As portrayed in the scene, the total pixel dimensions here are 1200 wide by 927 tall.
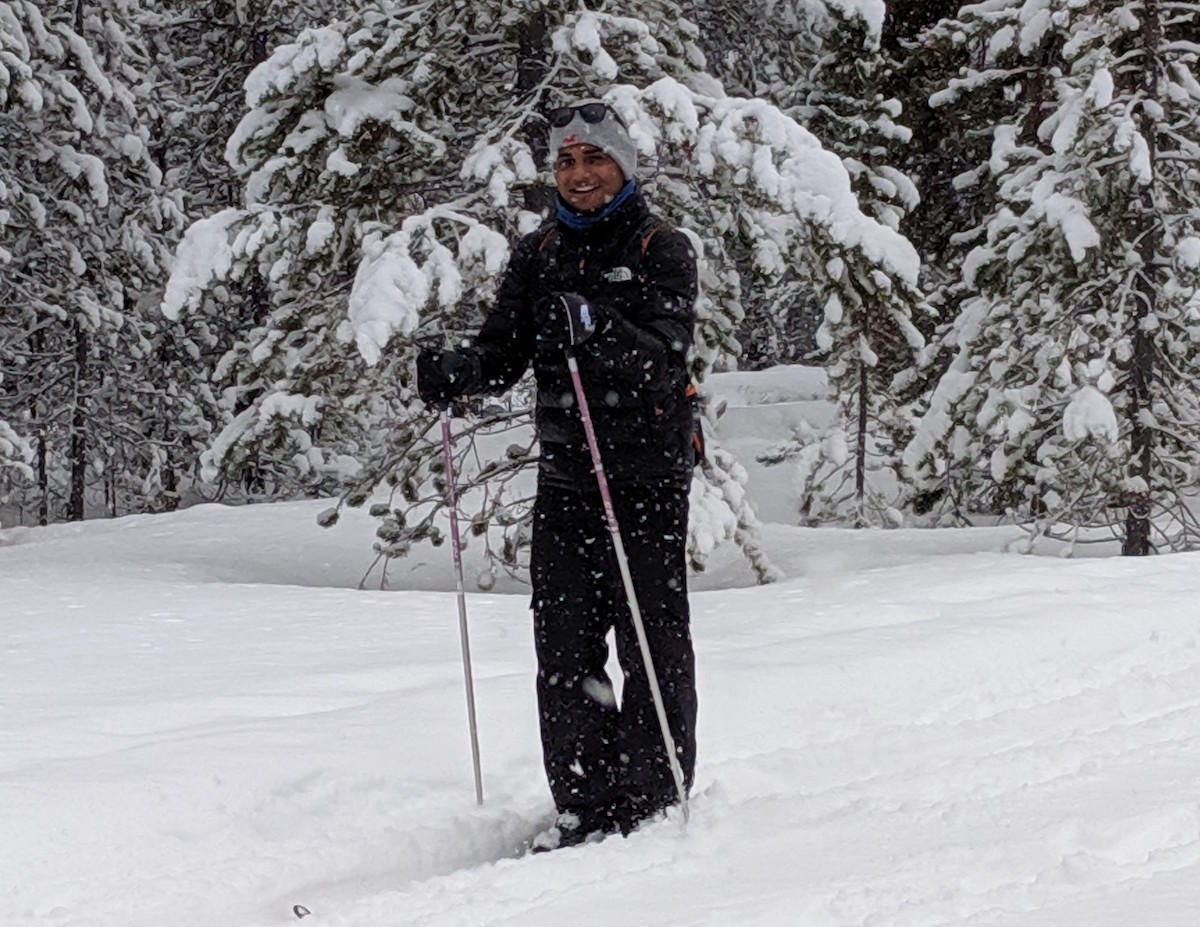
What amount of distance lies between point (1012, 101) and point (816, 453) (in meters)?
4.84

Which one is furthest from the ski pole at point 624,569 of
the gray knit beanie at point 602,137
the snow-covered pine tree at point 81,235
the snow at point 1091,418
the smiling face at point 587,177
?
the snow-covered pine tree at point 81,235

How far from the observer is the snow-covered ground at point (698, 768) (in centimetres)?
325

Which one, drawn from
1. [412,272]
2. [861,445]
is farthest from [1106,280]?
[861,445]

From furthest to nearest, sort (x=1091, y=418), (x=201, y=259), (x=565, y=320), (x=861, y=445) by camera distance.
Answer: (x=861, y=445) → (x=1091, y=418) → (x=201, y=259) → (x=565, y=320)

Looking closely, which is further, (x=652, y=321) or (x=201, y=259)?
(x=201, y=259)

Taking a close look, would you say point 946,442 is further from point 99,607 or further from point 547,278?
point 547,278

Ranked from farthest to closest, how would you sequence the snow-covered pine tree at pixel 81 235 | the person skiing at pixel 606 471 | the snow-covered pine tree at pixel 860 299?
the snow-covered pine tree at pixel 81 235 → the snow-covered pine tree at pixel 860 299 → the person skiing at pixel 606 471

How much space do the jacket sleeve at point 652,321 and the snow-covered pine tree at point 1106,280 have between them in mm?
5816

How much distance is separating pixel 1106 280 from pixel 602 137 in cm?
663

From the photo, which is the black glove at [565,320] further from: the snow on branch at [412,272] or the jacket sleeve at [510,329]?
the snow on branch at [412,272]

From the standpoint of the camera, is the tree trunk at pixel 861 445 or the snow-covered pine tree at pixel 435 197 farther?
the tree trunk at pixel 861 445

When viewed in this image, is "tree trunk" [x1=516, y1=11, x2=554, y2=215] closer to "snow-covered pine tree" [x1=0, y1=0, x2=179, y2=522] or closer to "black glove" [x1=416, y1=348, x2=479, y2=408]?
"black glove" [x1=416, y1=348, x2=479, y2=408]

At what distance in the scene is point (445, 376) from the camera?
13.1 ft

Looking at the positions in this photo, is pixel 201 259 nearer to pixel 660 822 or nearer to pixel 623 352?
pixel 623 352
